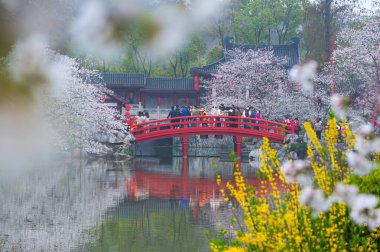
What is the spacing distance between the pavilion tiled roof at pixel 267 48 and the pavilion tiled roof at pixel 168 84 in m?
2.73

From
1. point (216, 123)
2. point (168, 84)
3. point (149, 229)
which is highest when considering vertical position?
point (168, 84)

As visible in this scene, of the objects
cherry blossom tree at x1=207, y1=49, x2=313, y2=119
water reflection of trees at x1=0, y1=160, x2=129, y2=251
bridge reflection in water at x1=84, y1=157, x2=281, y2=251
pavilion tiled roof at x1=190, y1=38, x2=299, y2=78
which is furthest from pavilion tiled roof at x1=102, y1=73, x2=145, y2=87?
water reflection of trees at x1=0, y1=160, x2=129, y2=251

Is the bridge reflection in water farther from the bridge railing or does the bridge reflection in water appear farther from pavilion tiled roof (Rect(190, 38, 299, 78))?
pavilion tiled roof (Rect(190, 38, 299, 78))

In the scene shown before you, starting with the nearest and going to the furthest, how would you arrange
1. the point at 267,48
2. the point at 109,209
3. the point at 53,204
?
the point at 109,209, the point at 53,204, the point at 267,48

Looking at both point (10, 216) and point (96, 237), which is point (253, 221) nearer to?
point (96, 237)

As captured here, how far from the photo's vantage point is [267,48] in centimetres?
6166

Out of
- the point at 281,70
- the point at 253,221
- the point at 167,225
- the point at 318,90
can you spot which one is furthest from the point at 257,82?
the point at 253,221

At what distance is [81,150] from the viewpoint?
39.7 meters

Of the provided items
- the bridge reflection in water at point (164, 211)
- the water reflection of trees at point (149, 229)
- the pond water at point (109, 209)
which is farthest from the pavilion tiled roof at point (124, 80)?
the water reflection of trees at point (149, 229)

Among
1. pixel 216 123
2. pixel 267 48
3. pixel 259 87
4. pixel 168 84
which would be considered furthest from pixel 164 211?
pixel 168 84

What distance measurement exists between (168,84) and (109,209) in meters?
43.1

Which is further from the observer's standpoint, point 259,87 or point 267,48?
point 267,48

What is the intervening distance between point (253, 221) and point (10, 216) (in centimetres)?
1177

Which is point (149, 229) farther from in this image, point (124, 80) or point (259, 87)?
point (124, 80)
